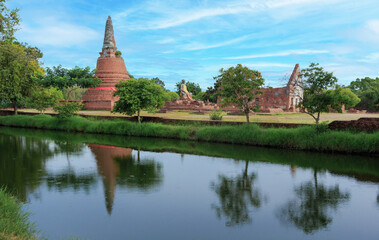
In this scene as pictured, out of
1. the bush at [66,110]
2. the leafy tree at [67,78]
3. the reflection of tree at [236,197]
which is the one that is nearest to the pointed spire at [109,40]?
the leafy tree at [67,78]

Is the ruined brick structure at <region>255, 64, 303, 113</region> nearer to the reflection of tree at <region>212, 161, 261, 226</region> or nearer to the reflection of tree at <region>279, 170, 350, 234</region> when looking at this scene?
the reflection of tree at <region>212, 161, 261, 226</region>

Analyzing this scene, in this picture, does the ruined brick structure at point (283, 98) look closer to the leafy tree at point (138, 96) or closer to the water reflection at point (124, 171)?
the leafy tree at point (138, 96)

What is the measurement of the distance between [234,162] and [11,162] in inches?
298

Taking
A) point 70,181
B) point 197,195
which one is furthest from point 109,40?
point 197,195

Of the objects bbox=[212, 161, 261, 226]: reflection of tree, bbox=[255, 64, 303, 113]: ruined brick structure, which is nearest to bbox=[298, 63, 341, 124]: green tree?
bbox=[212, 161, 261, 226]: reflection of tree

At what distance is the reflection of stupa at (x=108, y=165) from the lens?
7578 mm

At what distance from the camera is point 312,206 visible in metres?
6.96

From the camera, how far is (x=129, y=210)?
655cm

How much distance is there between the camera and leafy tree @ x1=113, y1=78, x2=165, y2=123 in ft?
61.1

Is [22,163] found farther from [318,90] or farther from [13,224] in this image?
[318,90]

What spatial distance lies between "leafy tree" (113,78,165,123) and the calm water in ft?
19.0

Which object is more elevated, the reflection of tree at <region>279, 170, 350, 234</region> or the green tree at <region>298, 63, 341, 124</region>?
the green tree at <region>298, 63, 341, 124</region>

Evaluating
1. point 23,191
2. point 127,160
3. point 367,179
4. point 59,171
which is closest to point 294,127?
point 367,179

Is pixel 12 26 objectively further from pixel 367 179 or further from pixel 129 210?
pixel 367 179
